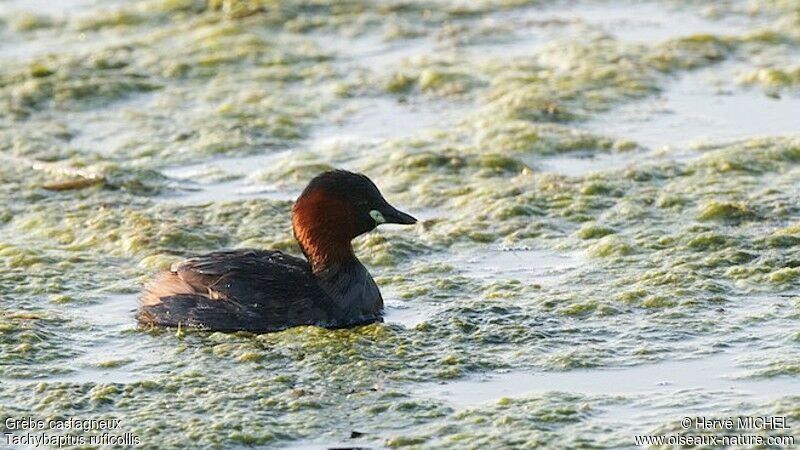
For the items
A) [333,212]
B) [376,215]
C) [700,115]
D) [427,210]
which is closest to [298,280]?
[333,212]

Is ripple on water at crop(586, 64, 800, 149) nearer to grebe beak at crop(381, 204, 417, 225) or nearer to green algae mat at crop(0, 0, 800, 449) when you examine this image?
green algae mat at crop(0, 0, 800, 449)

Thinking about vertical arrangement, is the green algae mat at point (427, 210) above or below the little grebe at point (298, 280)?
below

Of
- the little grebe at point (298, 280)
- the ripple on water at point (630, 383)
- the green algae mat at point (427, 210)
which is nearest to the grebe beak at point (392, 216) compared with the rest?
the little grebe at point (298, 280)

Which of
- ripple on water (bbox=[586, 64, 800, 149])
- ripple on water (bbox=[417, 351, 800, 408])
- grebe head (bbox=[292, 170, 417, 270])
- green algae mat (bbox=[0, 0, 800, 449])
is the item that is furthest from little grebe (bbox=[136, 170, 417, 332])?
ripple on water (bbox=[586, 64, 800, 149])

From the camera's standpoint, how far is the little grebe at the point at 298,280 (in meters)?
8.25

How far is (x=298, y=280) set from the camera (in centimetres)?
842

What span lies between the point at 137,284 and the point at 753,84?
18.2ft

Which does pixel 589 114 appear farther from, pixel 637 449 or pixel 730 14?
pixel 637 449

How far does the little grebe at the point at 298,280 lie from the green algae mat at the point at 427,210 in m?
0.11

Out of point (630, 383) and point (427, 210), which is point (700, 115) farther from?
point (630, 383)

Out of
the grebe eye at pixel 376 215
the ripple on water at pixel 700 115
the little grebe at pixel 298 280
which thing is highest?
the grebe eye at pixel 376 215

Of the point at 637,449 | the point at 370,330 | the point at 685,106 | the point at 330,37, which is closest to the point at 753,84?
the point at 685,106

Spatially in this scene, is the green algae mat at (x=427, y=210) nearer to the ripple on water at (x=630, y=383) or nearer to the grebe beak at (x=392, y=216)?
the ripple on water at (x=630, y=383)

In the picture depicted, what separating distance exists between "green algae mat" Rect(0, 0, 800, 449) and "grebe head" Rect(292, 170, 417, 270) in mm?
475
